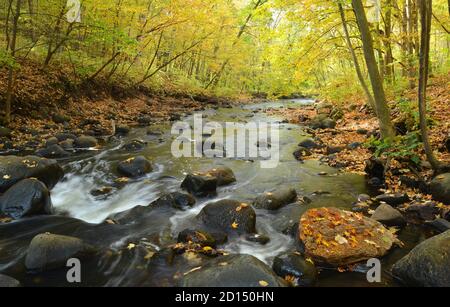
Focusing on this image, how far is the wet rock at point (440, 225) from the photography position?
5125mm

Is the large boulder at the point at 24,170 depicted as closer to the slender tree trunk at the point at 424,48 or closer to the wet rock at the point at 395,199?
the wet rock at the point at 395,199

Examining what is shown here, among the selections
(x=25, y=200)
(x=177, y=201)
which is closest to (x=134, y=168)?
(x=177, y=201)

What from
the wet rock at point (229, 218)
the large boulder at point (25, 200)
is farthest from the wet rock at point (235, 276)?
the large boulder at point (25, 200)

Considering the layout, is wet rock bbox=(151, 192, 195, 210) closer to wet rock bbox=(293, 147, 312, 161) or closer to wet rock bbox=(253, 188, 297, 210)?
wet rock bbox=(253, 188, 297, 210)

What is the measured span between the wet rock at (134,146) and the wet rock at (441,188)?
8.26m

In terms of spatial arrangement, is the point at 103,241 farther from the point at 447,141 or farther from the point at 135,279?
the point at 447,141

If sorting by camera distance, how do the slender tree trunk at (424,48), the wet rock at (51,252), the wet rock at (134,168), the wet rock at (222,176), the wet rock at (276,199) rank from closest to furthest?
the wet rock at (51,252) < the slender tree trunk at (424,48) < the wet rock at (276,199) < the wet rock at (222,176) < the wet rock at (134,168)

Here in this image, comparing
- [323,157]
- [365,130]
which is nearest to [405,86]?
[365,130]

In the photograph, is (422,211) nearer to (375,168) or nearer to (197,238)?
(375,168)

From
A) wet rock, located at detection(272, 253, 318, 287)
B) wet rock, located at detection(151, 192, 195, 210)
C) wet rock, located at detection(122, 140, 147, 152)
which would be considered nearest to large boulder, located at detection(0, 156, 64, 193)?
wet rock, located at detection(151, 192, 195, 210)

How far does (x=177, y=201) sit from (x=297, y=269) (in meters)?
3.09

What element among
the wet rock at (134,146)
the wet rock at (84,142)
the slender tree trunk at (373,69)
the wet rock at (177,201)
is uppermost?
the slender tree trunk at (373,69)

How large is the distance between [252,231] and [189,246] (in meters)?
1.17

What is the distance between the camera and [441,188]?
599 cm
